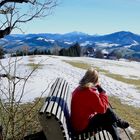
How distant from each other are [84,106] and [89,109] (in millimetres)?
122

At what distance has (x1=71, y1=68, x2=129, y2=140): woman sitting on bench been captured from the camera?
825cm

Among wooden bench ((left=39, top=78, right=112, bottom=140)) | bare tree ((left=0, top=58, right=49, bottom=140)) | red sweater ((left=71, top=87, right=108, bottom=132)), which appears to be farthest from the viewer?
red sweater ((left=71, top=87, right=108, bottom=132))

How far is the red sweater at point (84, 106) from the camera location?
823 cm

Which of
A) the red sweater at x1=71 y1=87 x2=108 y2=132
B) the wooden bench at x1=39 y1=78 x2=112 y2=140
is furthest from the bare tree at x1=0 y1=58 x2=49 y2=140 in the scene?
the red sweater at x1=71 y1=87 x2=108 y2=132

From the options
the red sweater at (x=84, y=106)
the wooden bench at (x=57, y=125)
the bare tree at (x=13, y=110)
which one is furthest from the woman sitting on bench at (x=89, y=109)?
the bare tree at (x=13, y=110)

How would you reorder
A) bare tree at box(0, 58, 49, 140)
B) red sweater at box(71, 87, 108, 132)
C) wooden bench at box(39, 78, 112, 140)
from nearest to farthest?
1. bare tree at box(0, 58, 49, 140)
2. wooden bench at box(39, 78, 112, 140)
3. red sweater at box(71, 87, 108, 132)

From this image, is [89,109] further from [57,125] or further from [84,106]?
[57,125]

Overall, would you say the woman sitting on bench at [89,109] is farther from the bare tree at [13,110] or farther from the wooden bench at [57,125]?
the bare tree at [13,110]

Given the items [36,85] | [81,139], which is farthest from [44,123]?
[36,85]

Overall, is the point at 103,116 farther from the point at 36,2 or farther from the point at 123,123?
the point at 36,2

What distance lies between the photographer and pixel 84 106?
8.35 meters

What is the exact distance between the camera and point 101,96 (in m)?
8.95

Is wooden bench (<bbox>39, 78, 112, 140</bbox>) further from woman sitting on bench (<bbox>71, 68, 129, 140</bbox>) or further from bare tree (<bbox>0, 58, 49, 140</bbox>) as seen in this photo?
bare tree (<bbox>0, 58, 49, 140</bbox>)

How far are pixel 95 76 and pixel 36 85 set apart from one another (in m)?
11.5
